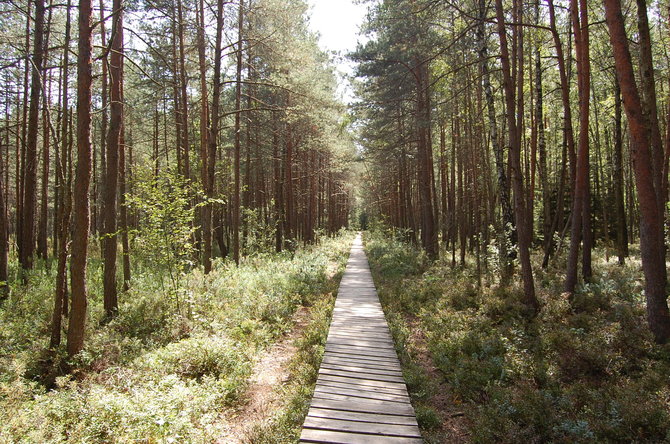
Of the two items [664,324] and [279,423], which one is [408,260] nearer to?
[664,324]

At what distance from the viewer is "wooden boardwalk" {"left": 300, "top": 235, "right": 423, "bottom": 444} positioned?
4.04m

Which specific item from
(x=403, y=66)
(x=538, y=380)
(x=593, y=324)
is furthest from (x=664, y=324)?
(x=403, y=66)

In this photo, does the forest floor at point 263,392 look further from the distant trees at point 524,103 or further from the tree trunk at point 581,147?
the tree trunk at point 581,147

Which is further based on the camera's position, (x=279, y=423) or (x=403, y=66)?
(x=403, y=66)

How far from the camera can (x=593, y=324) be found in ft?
21.6

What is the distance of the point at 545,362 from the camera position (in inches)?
212

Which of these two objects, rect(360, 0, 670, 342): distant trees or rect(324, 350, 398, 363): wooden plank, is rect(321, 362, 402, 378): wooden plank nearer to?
rect(324, 350, 398, 363): wooden plank

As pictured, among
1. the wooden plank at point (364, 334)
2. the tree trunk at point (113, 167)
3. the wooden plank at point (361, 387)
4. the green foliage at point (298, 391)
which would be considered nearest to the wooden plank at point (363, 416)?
the green foliage at point (298, 391)

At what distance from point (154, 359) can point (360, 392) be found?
125 inches

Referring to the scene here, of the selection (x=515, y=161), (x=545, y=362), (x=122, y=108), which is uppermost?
(x=122, y=108)

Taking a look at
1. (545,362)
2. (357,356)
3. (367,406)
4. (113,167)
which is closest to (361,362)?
(357,356)

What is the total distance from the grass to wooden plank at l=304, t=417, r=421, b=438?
30 centimetres

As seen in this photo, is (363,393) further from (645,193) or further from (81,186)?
(81,186)

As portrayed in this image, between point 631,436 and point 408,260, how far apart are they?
1280 centimetres
